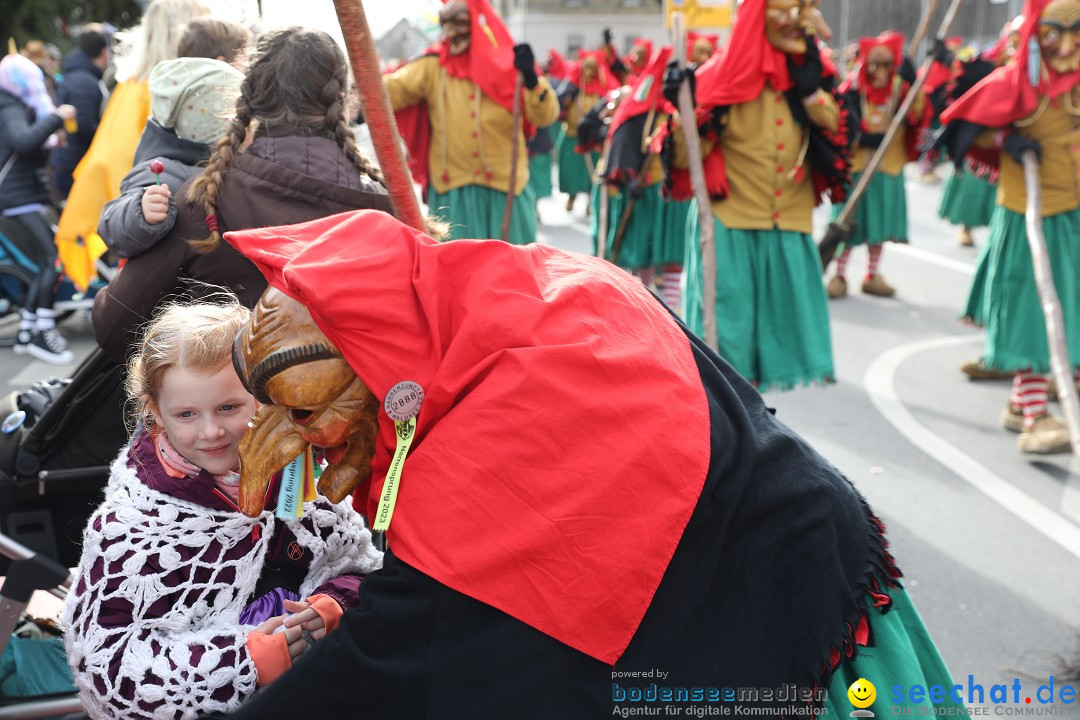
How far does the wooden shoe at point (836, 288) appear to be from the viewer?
355 inches

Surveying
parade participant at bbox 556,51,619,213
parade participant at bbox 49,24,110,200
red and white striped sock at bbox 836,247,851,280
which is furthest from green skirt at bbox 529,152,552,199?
parade participant at bbox 49,24,110,200

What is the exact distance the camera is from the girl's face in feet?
6.44

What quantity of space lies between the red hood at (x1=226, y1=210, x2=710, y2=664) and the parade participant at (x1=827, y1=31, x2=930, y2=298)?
23.9ft

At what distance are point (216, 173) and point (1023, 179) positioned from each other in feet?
14.7

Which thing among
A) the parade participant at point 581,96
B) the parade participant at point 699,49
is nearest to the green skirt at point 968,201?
the parade participant at point 699,49

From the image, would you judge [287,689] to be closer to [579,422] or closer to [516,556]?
[516,556]

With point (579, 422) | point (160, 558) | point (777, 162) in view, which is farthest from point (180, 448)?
point (777, 162)

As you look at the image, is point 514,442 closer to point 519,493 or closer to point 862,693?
point 519,493

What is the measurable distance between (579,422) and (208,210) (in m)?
1.43

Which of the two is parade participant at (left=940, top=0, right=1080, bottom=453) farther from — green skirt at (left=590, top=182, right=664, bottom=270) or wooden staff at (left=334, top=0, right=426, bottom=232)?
wooden staff at (left=334, top=0, right=426, bottom=232)

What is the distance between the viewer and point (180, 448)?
6.47 feet

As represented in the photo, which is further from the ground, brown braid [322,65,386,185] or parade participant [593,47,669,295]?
brown braid [322,65,386,185]

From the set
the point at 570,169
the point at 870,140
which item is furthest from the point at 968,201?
the point at 570,169

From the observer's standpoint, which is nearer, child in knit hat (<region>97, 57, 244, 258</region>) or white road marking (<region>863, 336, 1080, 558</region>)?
child in knit hat (<region>97, 57, 244, 258</region>)
